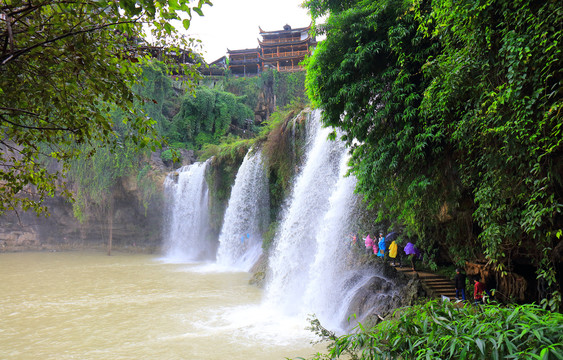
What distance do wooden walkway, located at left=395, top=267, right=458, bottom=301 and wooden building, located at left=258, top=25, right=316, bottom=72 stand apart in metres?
27.0

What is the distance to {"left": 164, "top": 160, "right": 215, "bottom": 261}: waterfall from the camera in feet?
72.2

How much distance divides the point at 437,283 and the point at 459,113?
5528mm

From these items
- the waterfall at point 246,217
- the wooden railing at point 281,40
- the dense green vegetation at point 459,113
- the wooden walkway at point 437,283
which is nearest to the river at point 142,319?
the waterfall at point 246,217

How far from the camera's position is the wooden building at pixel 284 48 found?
33000mm

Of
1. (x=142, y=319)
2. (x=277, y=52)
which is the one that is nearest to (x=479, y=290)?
(x=142, y=319)

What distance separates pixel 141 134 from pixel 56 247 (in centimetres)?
2701

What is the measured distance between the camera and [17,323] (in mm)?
8352

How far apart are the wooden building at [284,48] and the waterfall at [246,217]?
59.6 ft

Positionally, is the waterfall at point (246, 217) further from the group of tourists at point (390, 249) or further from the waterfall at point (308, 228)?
the group of tourists at point (390, 249)

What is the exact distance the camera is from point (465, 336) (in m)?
2.36

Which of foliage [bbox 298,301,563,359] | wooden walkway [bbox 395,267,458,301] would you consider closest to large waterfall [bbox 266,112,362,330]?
wooden walkway [bbox 395,267,458,301]

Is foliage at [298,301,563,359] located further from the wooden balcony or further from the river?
the wooden balcony

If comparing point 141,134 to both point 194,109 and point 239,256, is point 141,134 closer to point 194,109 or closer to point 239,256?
point 239,256

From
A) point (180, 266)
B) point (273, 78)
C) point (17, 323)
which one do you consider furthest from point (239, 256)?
point (273, 78)
